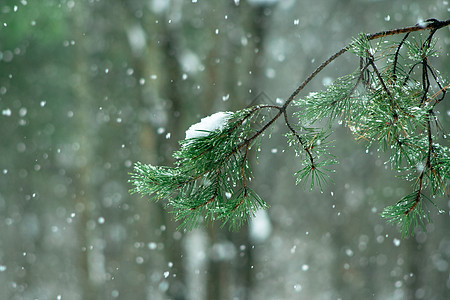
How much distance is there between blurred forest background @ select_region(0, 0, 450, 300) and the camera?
239 inches

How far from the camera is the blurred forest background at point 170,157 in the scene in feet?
19.9

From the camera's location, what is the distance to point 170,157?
5.89 m

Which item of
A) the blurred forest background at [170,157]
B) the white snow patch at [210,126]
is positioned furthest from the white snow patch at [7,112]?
the white snow patch at [210,126]

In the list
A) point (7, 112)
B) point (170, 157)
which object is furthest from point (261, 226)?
point (7, 112)

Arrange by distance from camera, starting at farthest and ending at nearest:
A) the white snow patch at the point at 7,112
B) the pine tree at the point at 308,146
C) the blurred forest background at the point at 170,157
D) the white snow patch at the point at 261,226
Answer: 1. the white snow patch at the point at 7,112
2. the white snow patch at the point at 261,226
3. the blurred forest background at the point at 170,157
4. the pine tree at the point at 308,146

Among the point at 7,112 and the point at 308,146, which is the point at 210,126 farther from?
the point at 7,112

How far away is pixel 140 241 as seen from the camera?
6.95 metres

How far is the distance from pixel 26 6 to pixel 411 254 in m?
7.29

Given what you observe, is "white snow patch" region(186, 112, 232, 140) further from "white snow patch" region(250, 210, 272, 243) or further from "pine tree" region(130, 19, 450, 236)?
"white snow patch" region(250, 210, 272, 243)

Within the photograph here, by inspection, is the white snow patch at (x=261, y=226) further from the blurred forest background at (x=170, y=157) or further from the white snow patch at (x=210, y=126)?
the white snow patch at (x=210, y=126)

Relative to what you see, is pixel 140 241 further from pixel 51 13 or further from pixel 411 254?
pixel 411 254

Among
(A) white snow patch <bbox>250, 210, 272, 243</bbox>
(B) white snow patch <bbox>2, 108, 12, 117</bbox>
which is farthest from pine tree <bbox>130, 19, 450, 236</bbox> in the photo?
(B) white snow patch <bbox>2, 108, 12, 117</bbox>

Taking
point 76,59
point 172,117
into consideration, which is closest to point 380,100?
point 172,117

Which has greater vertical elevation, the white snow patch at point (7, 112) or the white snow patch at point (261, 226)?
the white snow patch at point (7, 112)
